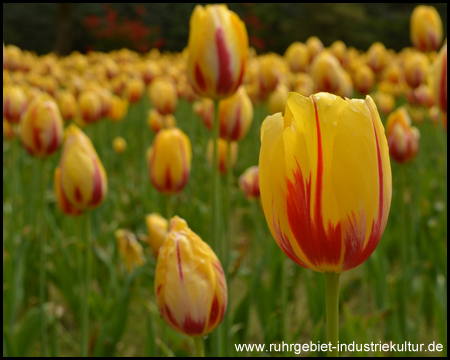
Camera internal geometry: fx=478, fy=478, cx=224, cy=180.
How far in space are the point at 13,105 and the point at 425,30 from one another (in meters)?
1.58

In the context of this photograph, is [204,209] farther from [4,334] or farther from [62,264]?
[4,334]

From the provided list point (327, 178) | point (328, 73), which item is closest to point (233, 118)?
point (328, 73)

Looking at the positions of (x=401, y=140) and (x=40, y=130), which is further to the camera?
(x=401, y=140)

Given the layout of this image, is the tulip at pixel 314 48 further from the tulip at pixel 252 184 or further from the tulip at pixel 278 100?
the tulip at pixel 252 184

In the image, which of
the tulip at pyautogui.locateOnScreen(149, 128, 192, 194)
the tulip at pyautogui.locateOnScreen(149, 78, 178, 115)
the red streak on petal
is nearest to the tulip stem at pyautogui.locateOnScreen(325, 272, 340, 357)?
the red streak on petal

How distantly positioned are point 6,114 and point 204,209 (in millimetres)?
848

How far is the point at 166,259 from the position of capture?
0.58 m

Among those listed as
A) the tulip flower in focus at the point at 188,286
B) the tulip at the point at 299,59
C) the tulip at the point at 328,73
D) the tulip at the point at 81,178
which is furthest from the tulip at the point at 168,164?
the tulip at the point at 299,59

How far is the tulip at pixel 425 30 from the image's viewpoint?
72.2 inches

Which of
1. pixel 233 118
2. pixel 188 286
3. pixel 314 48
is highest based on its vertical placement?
pixel 314 48

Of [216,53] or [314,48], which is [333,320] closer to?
[216,53]

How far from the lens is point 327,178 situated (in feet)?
1.29

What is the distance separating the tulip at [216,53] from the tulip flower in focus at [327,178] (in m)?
0.48

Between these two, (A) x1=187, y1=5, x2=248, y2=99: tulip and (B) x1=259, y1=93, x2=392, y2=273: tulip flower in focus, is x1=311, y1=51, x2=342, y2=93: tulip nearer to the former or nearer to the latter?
(A) x1=187, y1=5, x2=248, y2=99: tulip
